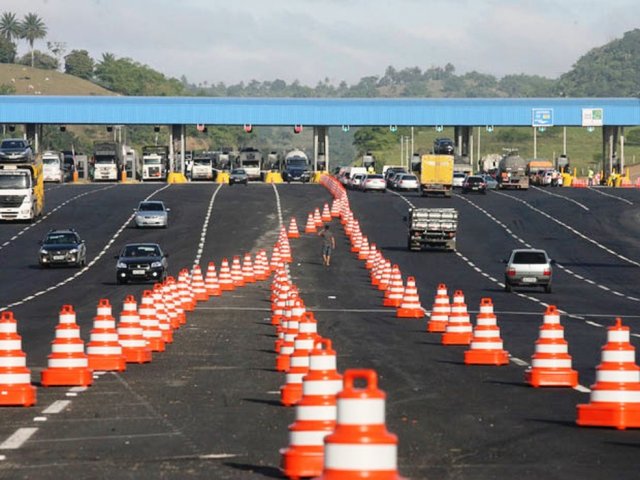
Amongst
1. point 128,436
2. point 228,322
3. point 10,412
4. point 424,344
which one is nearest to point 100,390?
point 10,412

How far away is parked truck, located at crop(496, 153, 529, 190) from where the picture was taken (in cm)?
11231

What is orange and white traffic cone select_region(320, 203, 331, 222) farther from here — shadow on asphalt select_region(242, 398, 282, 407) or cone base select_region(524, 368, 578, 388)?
shadow on asphalt select_region(242, 398, 282, 407)

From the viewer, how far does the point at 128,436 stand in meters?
15.1

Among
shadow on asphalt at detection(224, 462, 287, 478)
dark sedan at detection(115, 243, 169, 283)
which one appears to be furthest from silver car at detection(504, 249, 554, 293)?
shadow on asphalt at detection(224, 462, 287, 478)

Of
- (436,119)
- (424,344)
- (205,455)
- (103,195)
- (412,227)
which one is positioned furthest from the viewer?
(436,119)

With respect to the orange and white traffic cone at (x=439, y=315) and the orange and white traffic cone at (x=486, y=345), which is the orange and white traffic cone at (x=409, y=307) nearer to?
the orange and white traffic cone at (x=439, y=315)

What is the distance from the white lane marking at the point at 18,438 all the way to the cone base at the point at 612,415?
515 centimetres

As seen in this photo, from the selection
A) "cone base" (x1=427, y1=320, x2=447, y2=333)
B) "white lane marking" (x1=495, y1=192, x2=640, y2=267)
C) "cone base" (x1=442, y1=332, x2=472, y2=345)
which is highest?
"cone base" (x1=442, y1=332, x2=472, y2=345)

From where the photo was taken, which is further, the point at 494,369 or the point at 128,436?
the point at 494,369

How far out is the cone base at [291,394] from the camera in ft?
57.9

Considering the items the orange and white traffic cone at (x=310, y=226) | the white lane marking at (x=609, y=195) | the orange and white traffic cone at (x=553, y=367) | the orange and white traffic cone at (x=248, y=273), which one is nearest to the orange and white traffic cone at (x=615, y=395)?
the orange and white traffic cone at (x=553, y=367)

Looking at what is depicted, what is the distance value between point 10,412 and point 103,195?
268ft

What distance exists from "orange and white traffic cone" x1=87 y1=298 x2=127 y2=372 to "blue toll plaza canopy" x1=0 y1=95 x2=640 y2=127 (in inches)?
4217

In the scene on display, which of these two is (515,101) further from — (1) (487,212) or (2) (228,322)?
(2) (228,322)
